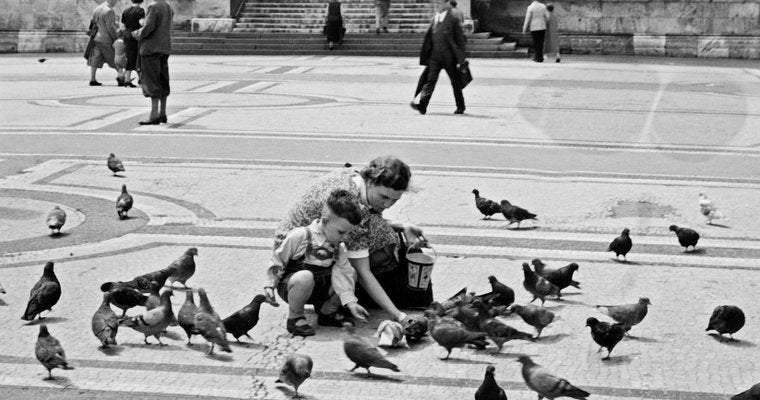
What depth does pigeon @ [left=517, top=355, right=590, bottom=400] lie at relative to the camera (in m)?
4.81

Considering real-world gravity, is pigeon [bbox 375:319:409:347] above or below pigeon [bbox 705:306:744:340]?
below

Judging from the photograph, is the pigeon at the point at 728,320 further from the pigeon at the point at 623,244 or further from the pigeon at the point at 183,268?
the pigeon at the point at 183,268

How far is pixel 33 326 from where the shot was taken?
20.2ft

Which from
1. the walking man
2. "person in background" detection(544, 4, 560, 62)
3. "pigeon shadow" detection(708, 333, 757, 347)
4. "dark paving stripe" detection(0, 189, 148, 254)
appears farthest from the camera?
"person in background" detection(544, 4, 560, 62)

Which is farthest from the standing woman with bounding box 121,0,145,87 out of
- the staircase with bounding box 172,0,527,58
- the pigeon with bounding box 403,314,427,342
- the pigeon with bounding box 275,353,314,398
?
the pigeon with bounding box 275,353,314,398

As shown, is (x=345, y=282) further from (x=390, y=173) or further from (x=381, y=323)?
(x=390, y=173)

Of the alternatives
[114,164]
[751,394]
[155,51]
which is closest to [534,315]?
[751,394]

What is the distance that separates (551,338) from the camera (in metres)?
6.04

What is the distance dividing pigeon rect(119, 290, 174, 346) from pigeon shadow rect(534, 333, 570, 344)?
1835mm

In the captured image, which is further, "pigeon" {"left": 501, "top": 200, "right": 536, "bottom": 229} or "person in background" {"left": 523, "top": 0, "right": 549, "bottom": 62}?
"person in background" {"left": 523, "top": 0, "right": 549, "bottom": 62}

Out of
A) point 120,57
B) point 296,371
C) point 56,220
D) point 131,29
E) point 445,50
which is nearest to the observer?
point 296,371

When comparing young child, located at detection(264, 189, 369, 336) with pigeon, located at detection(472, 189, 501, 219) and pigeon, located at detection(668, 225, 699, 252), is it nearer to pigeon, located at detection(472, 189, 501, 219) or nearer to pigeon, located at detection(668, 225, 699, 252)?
pigeon, located at detection(668, 225, 699, 252)

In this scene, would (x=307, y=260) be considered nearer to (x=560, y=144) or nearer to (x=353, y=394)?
(x=353, y=394)

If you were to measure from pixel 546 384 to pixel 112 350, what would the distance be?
2.16 m
